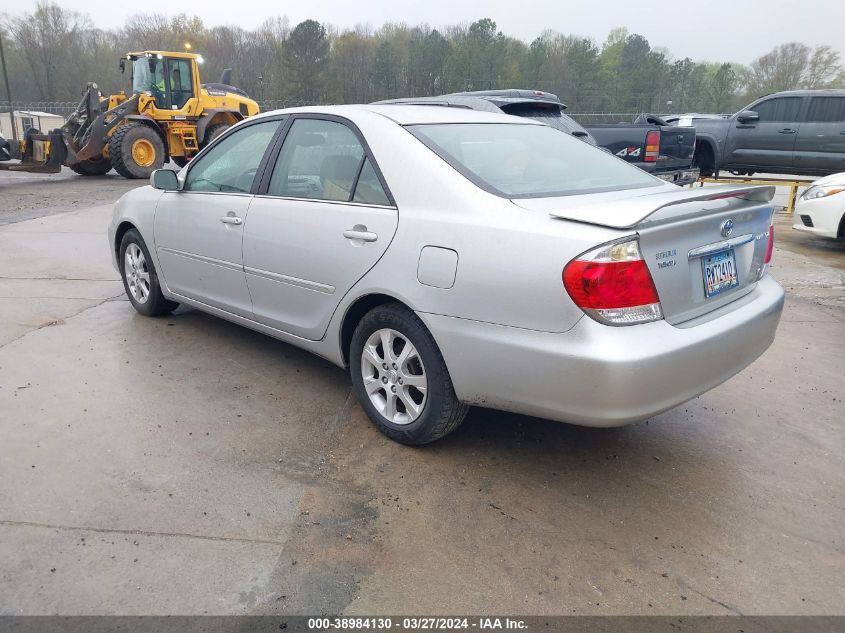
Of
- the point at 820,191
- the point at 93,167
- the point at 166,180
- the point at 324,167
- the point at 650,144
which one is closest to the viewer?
the point at 324,167

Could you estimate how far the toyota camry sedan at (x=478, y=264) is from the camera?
8.20 feet

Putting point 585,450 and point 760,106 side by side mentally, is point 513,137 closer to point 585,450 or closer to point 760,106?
point 585,450

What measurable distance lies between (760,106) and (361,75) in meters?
55.5

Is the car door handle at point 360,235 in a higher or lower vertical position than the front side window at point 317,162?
lower

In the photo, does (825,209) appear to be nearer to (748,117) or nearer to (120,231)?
(748,117)

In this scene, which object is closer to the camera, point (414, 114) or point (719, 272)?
point (719, 272)

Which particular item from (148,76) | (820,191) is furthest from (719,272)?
(148,76)

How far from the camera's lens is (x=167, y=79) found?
1700cm

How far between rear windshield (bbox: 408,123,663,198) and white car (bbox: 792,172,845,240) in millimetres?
5638

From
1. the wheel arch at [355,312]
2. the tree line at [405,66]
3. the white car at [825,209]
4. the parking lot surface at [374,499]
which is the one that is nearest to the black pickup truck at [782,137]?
the white car at [825,209]

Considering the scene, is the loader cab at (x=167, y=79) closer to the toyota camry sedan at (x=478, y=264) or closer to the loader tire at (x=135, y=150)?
the loader tire at (x=135, y=150)

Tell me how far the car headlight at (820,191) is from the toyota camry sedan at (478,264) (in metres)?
5.75

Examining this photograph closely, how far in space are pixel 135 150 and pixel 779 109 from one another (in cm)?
1449

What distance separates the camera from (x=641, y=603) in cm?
222
